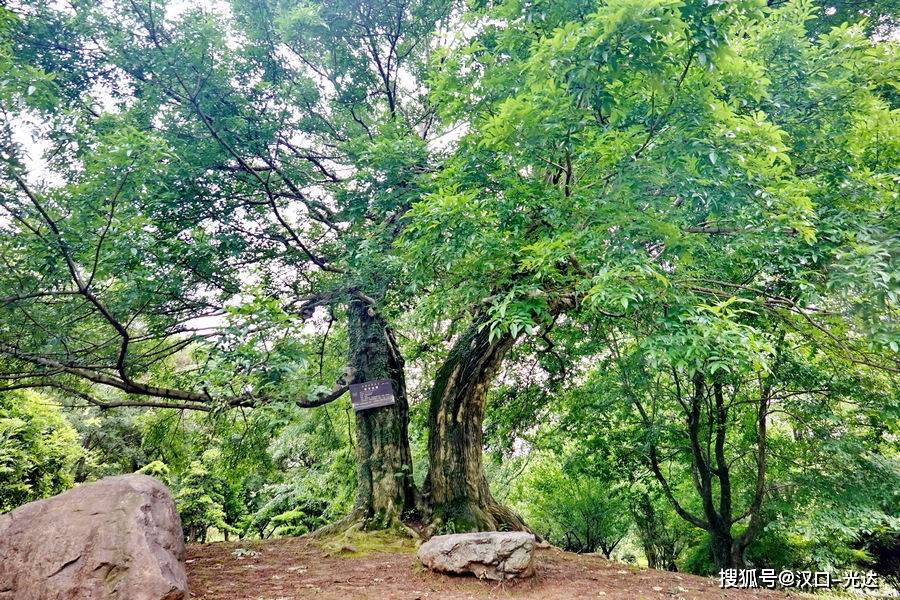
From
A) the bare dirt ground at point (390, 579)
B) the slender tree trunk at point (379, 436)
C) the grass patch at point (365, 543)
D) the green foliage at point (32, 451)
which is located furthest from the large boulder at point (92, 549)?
the green foliage at point (32, 451)

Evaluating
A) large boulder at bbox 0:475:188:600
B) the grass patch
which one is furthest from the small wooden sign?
large boulder at bbox 0:475:188:600

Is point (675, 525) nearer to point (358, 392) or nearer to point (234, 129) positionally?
point (358, 392)

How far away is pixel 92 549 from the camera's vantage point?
324cm

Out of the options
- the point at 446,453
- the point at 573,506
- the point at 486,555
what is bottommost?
the point at 573,506

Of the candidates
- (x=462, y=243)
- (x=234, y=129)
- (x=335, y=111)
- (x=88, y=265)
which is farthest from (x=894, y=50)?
(x=88, y=265)

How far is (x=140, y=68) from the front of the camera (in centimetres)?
497

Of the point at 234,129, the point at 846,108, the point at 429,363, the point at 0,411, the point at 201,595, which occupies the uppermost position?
the point at 234,129

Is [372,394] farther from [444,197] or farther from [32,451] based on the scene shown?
[32,451]

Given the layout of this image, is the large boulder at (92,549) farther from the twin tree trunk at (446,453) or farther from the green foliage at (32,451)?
the green foliage at (32,451)

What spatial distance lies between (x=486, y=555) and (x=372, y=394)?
264cm

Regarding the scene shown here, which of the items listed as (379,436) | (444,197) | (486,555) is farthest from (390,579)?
(444,197)

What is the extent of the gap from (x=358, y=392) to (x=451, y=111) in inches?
138

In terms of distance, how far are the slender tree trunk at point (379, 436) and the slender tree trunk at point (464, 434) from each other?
0.44 meters

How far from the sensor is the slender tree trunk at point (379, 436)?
230 inches
